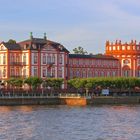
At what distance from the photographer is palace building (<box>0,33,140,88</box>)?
11912cm

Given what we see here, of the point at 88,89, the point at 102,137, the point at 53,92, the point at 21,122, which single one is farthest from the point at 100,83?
the point at 102,137

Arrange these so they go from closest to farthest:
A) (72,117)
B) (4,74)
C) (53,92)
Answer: (72,117)
(53,92)
(4,74)

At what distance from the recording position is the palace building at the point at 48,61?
119 meters

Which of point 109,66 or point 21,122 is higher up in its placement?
point 109,66

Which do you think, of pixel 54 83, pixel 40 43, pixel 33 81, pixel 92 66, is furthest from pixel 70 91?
pixel 92 66

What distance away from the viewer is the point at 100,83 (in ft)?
377

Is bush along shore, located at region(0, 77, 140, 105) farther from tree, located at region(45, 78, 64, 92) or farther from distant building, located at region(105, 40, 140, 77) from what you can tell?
distant building, located at region(105, 40, 140, 77)

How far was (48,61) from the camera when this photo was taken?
122m

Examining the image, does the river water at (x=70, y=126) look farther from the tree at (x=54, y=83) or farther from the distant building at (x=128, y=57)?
the distant building at (x=128, y=57)

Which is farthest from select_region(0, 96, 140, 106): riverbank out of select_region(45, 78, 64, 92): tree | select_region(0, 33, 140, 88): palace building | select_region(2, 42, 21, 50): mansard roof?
select_region(2, 42, 21, 50): mansard roof

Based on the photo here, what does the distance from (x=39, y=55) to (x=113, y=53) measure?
2405cm

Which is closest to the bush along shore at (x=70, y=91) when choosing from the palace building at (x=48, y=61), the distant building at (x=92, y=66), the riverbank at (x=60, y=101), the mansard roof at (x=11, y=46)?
the riverbank at (x=60, y=101)

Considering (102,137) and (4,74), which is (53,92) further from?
(102,137)

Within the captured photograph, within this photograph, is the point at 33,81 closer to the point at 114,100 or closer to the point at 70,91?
the point at 70,91
